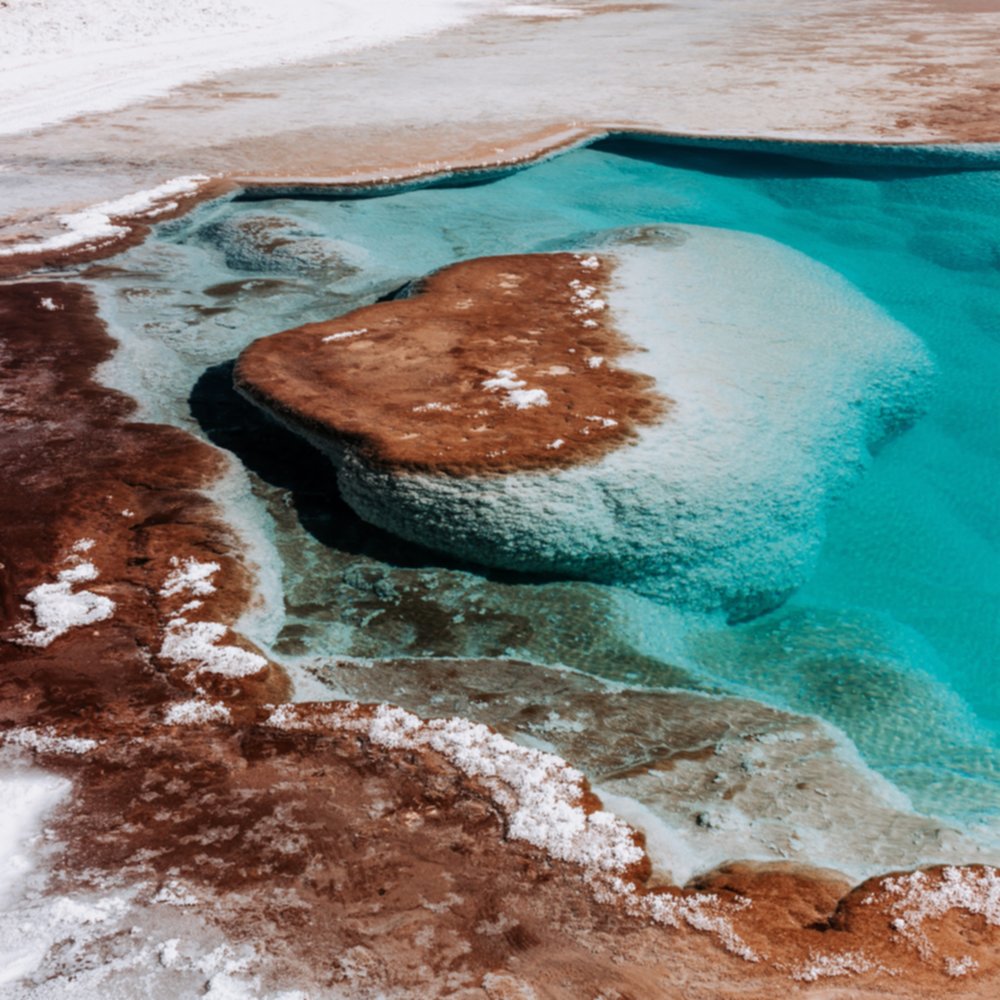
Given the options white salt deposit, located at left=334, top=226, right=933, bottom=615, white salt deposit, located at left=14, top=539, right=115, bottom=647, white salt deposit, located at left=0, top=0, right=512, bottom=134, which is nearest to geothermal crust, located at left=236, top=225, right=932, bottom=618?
white salt deposit, located at left=334, top=226, right=933, bottom=615

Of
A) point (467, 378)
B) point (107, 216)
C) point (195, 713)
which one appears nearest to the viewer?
point (195, 713)

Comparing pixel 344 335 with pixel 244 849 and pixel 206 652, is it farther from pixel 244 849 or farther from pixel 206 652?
pixel 244 849

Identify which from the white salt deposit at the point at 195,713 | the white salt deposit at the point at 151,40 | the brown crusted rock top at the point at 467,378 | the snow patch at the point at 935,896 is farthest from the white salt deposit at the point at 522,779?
the white salt deposit at the point at 151,40

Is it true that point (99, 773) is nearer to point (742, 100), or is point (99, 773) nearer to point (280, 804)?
point (280, 804)

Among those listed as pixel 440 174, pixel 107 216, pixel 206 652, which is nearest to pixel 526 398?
pixel 206 652

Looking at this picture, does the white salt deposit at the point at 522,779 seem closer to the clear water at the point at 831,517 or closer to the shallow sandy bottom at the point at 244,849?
the shallow sandy bottom at the point at 244,849

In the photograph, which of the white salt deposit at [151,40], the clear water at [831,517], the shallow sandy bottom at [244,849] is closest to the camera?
the shallow sandy bottom at [244,849]
